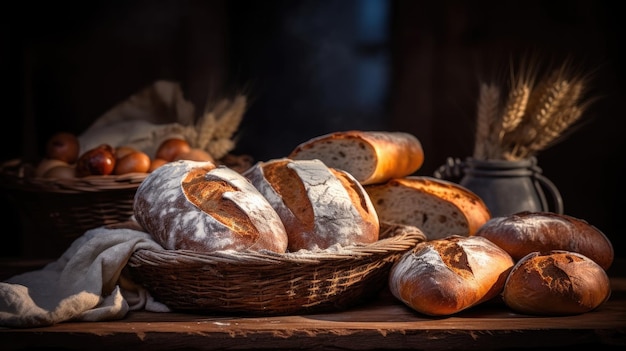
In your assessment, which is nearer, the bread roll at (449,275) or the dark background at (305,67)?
the bread roll at (449,275)

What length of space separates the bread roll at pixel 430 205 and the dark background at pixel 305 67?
81 cm

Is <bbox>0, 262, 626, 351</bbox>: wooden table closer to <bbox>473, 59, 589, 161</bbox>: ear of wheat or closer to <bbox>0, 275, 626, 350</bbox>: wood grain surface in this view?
<bbox>0, 275, 626, 350</bbox>: wood grain surface

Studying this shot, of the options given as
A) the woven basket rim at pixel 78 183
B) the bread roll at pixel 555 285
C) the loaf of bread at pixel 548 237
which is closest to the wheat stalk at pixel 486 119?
the loaf of bread at pixel 548 237

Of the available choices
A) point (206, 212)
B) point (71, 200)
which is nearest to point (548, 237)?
point (206, 212)

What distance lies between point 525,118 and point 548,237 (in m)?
0.73

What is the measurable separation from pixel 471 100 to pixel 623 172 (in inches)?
27.9

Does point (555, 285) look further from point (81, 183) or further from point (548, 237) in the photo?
point (81, 183)

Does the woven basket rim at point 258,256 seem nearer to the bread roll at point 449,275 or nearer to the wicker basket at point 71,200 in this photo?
the bread roll at point 449,275

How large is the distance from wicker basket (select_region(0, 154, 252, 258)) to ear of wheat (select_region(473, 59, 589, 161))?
3.90 ft

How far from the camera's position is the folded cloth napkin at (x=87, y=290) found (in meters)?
1.73

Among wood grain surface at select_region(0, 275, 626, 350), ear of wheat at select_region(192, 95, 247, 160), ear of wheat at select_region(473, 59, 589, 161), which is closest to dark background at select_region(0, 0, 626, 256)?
ear of wheat at select_region(192, 95, 247, 160)

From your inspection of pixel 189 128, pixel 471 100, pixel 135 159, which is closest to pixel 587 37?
pixel 471 100

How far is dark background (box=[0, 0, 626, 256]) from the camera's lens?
322cm

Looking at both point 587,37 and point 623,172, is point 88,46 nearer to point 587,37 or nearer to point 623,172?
point 587,37
